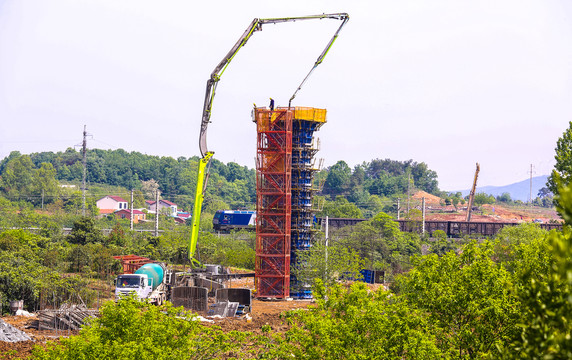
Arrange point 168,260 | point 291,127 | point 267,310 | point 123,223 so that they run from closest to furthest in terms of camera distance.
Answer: point 267,310
point 291,127
point 168,260
point 123,223

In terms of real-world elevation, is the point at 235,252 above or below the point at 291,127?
below

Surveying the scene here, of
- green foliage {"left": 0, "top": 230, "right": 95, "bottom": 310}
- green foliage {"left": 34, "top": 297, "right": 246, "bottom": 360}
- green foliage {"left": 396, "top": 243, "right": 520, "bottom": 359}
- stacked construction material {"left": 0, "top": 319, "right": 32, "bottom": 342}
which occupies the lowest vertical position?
stacked construction material {"left": 0, "top": 319, "right": 32, "bottom": 342}

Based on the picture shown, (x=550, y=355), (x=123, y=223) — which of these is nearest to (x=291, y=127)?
(x=550, y=355)

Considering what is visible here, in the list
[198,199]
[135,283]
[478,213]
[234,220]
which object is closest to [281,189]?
[198,199]

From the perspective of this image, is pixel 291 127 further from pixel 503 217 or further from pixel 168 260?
pixel 503 217

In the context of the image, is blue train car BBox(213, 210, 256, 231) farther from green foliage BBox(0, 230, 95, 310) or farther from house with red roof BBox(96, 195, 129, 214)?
house with red roof BBox(96, 195, 129, 214)

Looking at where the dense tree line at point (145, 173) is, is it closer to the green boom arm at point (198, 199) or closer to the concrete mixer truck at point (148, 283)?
the green boom arm at point (198, 199)

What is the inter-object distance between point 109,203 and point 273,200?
99511mm

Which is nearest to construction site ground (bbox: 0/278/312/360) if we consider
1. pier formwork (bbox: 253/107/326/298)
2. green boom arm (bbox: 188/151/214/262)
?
pier formwork (bbox: 253/107/326/298)

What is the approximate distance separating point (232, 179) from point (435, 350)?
170 meters

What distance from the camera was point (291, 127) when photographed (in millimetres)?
45344

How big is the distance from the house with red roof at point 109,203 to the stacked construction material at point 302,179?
316ft

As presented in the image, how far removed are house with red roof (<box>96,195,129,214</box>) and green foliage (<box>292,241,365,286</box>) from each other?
97.3 m

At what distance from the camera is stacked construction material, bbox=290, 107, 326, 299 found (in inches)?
1848
